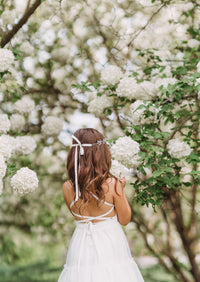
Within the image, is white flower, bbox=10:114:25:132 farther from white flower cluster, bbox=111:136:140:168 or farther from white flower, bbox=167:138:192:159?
white flower, bbox=167:138:192:159

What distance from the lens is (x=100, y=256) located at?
2359mm

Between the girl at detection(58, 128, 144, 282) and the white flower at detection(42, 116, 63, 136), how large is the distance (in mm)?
1626

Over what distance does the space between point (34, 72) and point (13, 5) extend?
85cm

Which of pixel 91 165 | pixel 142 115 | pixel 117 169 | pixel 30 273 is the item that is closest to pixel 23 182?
pixel 91 165

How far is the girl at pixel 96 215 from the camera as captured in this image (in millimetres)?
2330

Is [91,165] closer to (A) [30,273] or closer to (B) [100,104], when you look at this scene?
(B) [100,104]

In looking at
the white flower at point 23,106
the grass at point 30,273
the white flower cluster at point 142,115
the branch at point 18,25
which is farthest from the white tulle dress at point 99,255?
the grass at point 30,273

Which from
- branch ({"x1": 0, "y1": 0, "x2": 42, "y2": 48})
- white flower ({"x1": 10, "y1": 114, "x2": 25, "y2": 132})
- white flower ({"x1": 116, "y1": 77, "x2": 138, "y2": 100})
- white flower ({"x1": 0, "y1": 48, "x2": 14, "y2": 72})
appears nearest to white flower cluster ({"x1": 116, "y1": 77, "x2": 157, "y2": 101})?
white flower ({"x1": 116, "y1": 77, "x2": 138, "y2": 100})

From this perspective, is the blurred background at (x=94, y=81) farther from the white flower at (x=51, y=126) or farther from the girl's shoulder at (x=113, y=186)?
the girl's shoulder at (x=113, y=186)

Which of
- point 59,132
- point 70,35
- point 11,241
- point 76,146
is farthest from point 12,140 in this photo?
point 11,241

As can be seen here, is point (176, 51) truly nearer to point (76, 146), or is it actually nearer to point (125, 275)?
point (76, 146)

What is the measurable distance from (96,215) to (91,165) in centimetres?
36

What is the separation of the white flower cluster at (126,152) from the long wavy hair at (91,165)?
20cm

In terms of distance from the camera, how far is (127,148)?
8.43 ft
